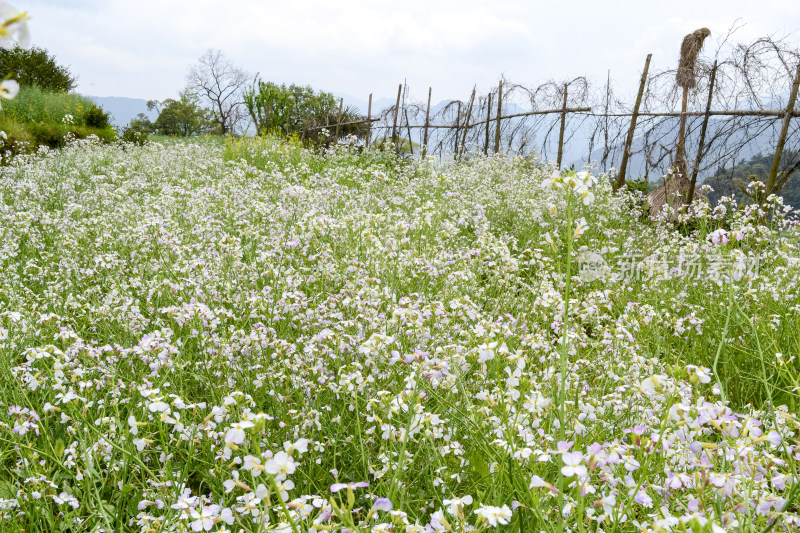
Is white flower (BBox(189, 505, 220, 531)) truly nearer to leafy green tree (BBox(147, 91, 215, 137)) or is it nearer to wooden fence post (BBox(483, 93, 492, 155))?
wooden fence post (BBox(483, 93, 492, 155))

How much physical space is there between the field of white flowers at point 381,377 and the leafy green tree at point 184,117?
5241 centimetres

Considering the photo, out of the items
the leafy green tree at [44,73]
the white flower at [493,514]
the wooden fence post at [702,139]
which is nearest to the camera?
the white flower at [493,514]

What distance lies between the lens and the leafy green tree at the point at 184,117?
5431 centimetres

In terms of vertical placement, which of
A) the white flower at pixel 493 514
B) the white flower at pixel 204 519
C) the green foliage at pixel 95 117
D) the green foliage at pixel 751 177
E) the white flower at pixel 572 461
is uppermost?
the green foliage at pixel 95 117

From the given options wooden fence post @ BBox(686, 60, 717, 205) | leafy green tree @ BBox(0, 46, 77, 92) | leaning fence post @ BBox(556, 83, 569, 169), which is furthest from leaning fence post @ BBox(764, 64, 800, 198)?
leafy green tree @ BBox(0, 46, 77, 92)

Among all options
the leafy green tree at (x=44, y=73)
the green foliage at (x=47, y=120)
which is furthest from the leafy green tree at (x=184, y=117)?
the green foliage at (x=47, y=120)

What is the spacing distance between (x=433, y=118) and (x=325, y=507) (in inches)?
545

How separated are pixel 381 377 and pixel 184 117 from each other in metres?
58.9

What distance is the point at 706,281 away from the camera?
14.2 ft

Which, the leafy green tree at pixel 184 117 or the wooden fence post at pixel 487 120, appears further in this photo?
the leafy green tree at pixel 184 117

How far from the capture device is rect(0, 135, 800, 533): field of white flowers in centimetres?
151

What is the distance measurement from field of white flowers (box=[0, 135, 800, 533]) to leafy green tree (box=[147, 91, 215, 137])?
52.4 metres

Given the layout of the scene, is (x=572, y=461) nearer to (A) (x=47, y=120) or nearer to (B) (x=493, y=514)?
(B) (x=493, y=514)

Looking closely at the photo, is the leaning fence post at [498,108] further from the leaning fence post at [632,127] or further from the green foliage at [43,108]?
the green foliage at [43,108]
